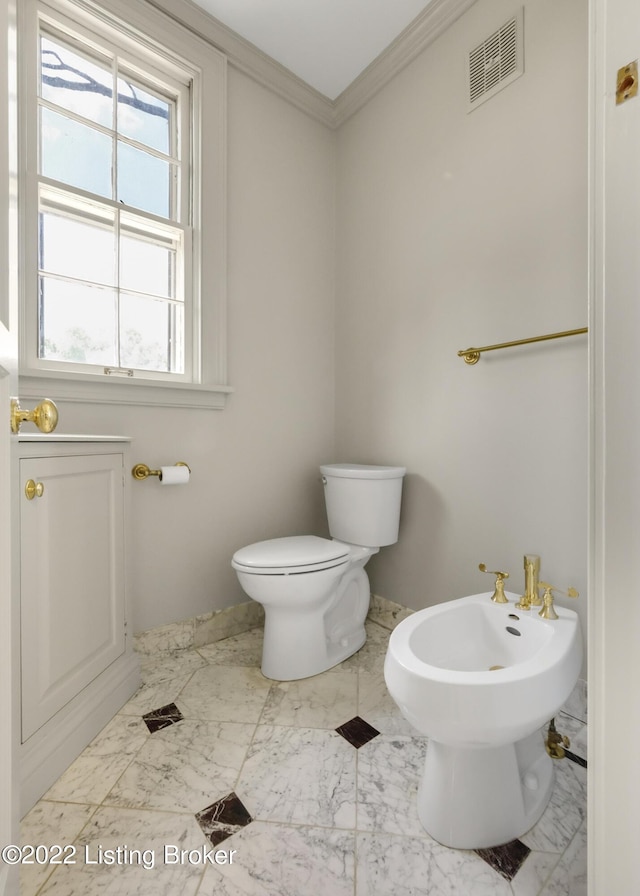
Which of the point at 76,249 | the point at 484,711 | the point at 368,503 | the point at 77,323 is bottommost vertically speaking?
the point at 484,711

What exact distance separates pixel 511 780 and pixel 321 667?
29.0 inches

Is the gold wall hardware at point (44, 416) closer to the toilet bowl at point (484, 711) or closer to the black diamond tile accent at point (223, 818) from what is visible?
the toilet bowl at point (484, 711)

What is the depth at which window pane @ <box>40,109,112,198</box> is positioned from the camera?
1.42 meters

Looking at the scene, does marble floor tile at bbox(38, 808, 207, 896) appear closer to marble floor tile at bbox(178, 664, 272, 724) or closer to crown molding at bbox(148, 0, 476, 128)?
marble floor tile at bbox(178, 664, 272, 724)

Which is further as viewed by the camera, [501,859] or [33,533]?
[33,533]

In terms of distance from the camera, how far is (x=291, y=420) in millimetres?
2016

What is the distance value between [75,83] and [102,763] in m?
2.18

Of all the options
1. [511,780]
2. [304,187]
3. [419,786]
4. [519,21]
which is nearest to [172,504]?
[419,786]

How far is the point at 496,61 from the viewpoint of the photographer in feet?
4.65

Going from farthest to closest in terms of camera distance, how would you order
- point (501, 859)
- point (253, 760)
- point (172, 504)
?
1. point (172, 504)
2. point (253, 760)
3. point (501, 859)

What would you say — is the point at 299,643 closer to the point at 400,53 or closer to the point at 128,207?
the point at 128,207

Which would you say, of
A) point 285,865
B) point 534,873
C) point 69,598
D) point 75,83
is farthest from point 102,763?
point 75,83

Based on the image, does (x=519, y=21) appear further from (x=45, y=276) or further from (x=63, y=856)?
(x=63, y=856)

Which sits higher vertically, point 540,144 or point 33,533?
point 540,144
